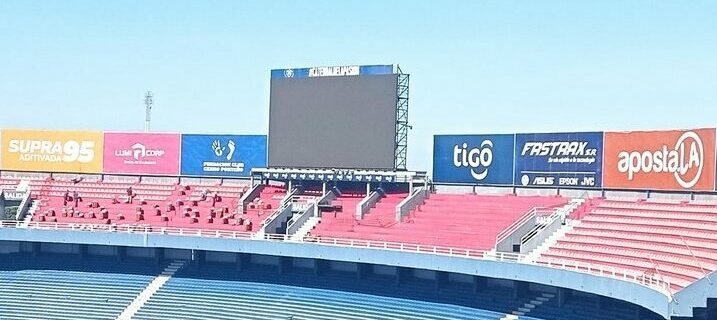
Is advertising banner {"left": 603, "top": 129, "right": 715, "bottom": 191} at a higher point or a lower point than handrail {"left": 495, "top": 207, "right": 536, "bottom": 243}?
higher

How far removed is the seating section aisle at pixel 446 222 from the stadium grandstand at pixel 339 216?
134 mm

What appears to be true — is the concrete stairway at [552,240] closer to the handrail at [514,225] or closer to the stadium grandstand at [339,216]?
the stadium grandstand at [339,216]

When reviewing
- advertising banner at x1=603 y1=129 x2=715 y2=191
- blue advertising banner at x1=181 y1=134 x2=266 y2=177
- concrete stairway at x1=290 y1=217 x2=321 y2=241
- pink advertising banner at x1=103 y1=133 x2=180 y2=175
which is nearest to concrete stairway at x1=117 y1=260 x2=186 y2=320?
concrete stairway at x1=290 y1=217 x2=321 y2=241

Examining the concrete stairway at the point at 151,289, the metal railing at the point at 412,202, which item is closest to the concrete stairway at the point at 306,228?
the metal railing at the point at 412,202

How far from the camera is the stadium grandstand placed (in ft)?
141

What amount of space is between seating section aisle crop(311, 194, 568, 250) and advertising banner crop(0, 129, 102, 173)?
1915cm

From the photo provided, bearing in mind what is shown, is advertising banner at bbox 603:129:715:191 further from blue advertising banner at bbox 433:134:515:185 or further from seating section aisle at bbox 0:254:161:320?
seating section aisle at bbox 0:254:161:320

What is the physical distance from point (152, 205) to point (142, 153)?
5716mm

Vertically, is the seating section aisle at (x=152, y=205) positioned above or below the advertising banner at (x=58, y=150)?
below

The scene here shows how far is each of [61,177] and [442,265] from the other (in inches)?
1264

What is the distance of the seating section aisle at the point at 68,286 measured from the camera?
5141 centimetres

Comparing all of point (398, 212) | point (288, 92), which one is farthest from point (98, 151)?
point (398, 212)

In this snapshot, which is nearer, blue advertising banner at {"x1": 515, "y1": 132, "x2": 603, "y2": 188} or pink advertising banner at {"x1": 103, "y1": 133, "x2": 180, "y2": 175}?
blue advertising banner at {"x1": 515, "y1": 132, "x2": 603, "y2": 188}

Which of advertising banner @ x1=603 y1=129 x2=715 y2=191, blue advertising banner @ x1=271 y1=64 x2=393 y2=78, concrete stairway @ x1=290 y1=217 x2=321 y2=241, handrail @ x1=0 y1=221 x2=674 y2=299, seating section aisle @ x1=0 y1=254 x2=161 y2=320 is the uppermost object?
blue advertising banner @ x1=271 y1=64 x2=393 y2=78
